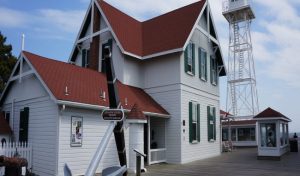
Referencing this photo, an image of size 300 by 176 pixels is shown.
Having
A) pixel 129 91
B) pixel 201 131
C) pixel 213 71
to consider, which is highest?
pixel 213 71

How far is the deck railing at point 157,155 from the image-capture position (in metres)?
17.2

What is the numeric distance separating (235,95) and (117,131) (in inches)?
1397

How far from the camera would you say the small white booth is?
20.1m

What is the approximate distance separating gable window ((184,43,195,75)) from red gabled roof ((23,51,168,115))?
3023 millimetres

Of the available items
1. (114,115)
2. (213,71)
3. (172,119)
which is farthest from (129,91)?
(114,115)

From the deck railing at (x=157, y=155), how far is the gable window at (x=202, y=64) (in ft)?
19.6

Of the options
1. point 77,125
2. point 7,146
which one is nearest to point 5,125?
point 7,146

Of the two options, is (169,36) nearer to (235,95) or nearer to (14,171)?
(14,171)

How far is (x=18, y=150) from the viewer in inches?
529

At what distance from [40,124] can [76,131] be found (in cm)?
173

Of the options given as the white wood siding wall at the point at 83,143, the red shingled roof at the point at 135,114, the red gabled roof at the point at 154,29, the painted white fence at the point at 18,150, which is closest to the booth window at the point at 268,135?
the red gabled roof at the point at 154,29

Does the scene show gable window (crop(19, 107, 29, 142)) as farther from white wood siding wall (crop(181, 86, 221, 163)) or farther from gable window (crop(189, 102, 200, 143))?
gable window (crop(189, 102, 200, 143))

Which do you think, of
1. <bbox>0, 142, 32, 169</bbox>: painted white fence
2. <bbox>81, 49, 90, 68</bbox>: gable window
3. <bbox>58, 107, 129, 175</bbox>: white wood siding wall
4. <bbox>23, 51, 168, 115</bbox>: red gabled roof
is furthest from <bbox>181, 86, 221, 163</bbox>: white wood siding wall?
<bbox>0, 142, 32, 169</bbox>: painted white fence

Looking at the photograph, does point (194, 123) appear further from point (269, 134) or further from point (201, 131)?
point (269, 134)
